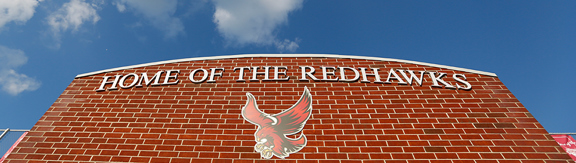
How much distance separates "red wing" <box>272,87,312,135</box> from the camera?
490 cm

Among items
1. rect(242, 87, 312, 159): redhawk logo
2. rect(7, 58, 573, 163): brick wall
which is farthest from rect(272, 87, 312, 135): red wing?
rect(7, 58, 573, 163): brick wall

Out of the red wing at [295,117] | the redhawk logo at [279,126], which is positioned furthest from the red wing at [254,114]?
the red wing at [295,117]

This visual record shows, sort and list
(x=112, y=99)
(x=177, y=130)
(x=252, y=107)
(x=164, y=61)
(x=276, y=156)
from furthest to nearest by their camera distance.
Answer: (x=164, y=61) < (x=112, y=99) < (x=252, y=107) < (x=177, y=130) < (x=276, y=156)

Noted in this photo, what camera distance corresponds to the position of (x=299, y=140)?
4.71 m

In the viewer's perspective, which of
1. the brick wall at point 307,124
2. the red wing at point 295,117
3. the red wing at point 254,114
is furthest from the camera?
the red wing at point 254,114

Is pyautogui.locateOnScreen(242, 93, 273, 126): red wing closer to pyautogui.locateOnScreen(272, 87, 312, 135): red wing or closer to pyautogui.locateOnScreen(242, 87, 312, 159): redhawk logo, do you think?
pyautogui.locateOnScreen(242, 87, 312, 159): redhawk logo

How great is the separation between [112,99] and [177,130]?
5.50ft

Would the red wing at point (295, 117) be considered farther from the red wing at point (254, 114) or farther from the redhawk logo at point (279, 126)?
the red wing at point (254, 114)

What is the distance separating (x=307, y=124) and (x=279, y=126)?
0.45 meters

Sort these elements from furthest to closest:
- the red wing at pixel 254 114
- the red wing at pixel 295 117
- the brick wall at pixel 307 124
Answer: the red wing at pixel 254 114
the red wing at pixel 295 117
the brick wall at pixel 307 124

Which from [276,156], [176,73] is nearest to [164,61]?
[176,73]

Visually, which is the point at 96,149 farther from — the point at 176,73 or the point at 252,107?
the point at 252,107

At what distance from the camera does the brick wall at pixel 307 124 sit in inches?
178

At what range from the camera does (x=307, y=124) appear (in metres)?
4.98
